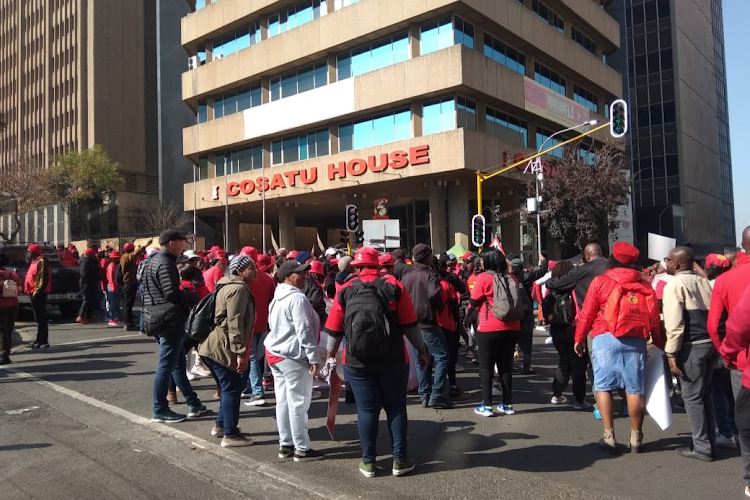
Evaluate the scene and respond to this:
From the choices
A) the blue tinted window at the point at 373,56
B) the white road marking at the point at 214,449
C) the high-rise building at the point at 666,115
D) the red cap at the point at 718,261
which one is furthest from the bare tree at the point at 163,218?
the red cap at the point at 718,261

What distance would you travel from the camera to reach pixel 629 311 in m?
4.86

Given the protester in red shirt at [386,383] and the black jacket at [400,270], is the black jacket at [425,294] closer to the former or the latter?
the black jacket at [400,270]

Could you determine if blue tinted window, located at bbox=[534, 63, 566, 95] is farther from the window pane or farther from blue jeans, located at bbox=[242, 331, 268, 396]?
blue jeans, located at bbox=[242, 331, 268, 396]

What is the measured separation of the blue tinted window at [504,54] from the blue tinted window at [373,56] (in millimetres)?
4465

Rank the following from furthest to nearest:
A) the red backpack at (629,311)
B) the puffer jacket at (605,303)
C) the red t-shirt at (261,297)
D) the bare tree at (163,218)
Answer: the bare tree at (163,218) → the red t-shirt at (261,297) → the puffer jacket at (605,303) → the red backpack at (629,311)

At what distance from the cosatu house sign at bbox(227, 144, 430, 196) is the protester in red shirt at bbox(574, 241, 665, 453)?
24.1 m

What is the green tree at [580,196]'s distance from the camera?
28688 millimetres

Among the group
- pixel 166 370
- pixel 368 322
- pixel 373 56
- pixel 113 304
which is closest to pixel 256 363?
pixel 166 370

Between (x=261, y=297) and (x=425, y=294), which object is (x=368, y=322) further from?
(x=261, y=297)

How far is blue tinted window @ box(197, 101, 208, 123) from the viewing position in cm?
4006

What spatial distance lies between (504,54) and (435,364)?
28388 millimetres

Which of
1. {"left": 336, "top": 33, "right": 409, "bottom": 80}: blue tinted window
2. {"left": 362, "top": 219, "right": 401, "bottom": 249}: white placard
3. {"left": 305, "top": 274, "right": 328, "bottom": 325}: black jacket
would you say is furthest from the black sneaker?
{"left": 336, "top": 33, "right": 409, "bottom": 80}: blue tinted window

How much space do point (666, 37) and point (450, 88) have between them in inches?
1477

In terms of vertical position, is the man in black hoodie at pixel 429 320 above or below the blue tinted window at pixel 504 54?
below
